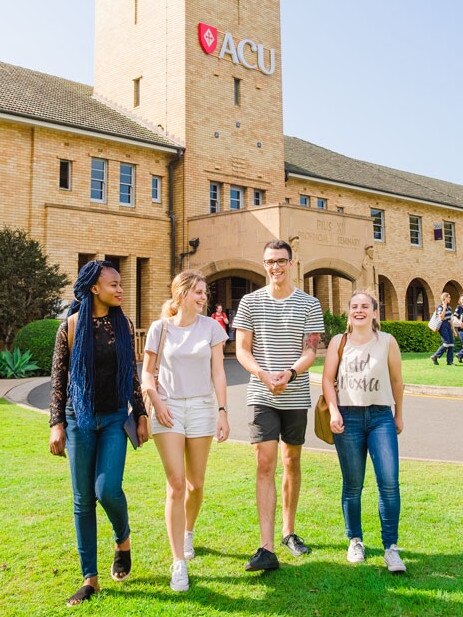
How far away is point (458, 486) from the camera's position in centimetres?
561

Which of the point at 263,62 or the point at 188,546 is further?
the point at 263,62

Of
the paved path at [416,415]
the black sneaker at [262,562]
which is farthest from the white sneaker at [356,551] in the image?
the paved path at [416,415]

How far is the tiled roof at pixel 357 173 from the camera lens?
29953 mm

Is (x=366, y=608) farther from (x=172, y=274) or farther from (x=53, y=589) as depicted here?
(x=172, y=274)

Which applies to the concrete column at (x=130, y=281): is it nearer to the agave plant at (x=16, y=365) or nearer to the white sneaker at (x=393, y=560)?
the agave plant at (x=16, y=365)

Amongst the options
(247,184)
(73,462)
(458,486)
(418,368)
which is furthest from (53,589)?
(247,184)

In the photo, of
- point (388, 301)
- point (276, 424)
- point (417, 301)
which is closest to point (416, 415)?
point (276, 424)

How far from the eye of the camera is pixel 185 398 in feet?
Answer: 12.7

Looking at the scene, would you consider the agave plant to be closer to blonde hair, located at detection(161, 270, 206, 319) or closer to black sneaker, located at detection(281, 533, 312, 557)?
blonde hair, located at detection(161, 270, 206, 319)

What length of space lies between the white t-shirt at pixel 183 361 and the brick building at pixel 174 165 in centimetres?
1667

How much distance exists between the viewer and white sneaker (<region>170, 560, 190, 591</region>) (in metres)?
3.54

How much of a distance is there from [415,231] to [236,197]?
539 inches

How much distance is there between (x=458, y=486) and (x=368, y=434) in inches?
83.3

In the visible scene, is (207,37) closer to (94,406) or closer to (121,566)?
(94,406)
